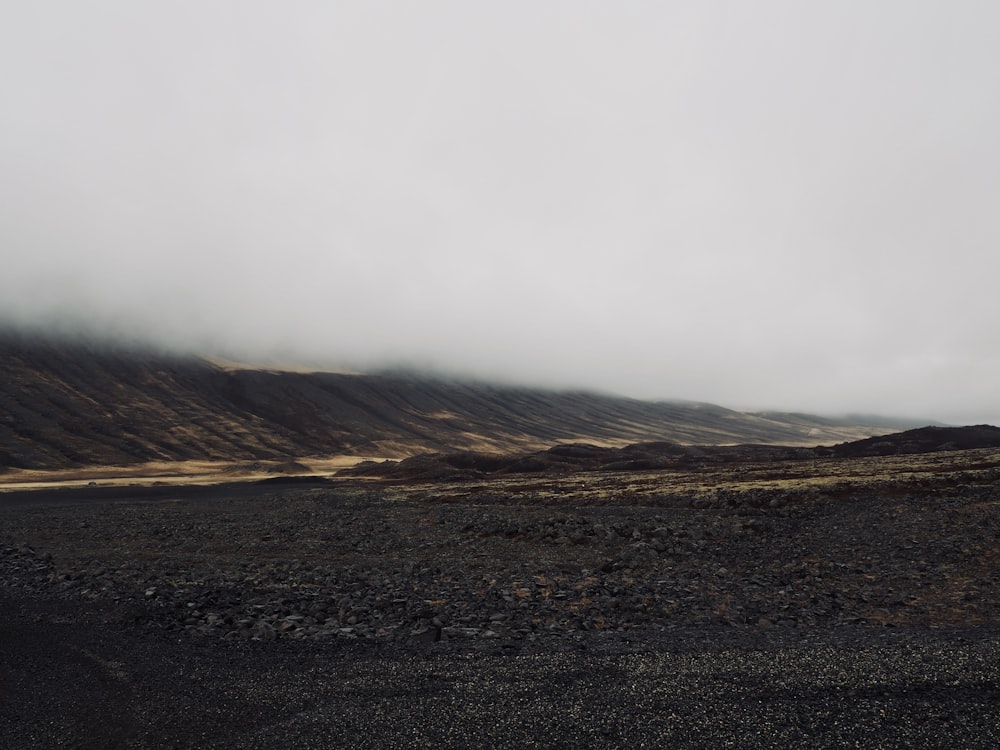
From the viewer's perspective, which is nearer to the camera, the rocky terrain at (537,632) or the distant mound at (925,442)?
the rocky terrain at (537,632)

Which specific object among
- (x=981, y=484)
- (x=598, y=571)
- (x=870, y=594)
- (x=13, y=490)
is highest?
(x=981, y=484)

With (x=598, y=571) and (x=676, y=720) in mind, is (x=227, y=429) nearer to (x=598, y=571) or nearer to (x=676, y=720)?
(x=598, y=571)

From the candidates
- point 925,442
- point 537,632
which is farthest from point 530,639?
point 925,442

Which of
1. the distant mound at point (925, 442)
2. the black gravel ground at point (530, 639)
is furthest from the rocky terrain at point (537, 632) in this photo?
the distant mound at point (925, 442)

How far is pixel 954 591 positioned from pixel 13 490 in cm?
11725

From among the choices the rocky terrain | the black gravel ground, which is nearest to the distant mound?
the rocky terrain

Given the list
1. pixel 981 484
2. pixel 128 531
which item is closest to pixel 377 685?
pixel 128 531

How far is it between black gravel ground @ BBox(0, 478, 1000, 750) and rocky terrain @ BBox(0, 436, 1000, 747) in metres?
0.10

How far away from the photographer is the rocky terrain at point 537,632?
12.5 m

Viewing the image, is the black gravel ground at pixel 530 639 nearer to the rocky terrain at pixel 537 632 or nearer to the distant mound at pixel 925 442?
the rocky terrain at pixel 537 632

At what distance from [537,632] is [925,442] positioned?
356 feet

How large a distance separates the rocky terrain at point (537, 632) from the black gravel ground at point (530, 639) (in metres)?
0.10

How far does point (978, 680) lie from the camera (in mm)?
13477

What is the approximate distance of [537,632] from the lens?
18406 mm
